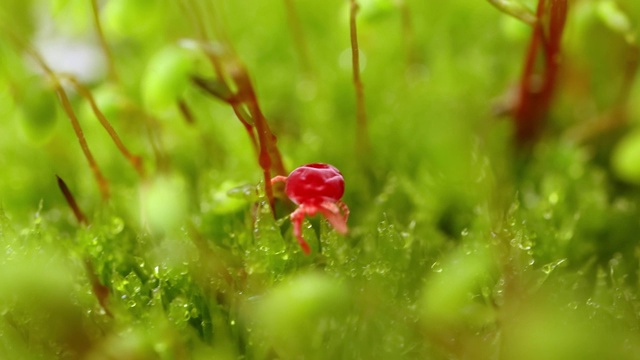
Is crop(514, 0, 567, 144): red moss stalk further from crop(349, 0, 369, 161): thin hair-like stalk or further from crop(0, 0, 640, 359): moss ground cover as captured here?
crop(349, 0, 369, 161): thin hair-like stalk

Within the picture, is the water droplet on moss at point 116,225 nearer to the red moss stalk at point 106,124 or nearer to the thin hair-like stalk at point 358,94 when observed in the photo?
the red moss stalk at point 106,124

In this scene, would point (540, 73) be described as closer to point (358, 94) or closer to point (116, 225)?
point (358, 94)

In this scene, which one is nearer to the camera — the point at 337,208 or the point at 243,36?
the point at 337,208

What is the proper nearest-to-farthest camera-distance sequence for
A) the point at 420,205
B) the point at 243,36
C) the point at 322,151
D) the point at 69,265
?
the point at 69,265 < the point at 420,205 < the point at 322,151 < the point at 243,36

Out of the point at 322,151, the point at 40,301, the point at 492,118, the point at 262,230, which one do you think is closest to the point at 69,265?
the point at 40,301

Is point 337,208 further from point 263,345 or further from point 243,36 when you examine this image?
point 243,36

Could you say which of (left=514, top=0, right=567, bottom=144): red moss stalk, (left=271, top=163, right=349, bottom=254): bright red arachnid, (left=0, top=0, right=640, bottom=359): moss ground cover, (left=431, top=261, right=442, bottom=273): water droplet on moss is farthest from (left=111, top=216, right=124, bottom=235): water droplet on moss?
(left=514, top=0, right=567, bottom=144): red moss stalk

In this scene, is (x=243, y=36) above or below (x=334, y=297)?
above
